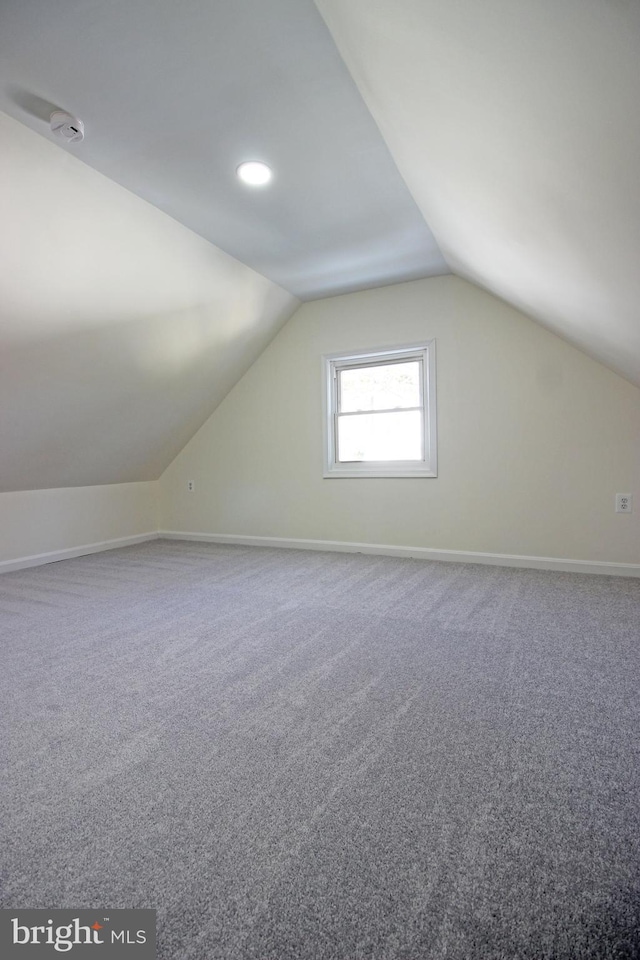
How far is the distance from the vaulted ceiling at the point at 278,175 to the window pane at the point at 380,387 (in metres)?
0.76

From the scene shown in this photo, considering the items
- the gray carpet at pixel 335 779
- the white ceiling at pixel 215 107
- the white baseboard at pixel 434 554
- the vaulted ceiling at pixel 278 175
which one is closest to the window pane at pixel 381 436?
the white baseboard at pixel 434 554

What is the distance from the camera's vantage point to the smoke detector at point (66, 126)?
194cm

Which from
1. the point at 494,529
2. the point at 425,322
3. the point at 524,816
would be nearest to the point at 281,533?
the point at 494,529

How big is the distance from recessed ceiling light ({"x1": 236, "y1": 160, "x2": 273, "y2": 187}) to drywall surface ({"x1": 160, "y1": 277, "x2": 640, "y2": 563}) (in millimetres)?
1835

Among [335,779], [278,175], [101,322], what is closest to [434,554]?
[335,779]

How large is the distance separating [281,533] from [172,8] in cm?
376

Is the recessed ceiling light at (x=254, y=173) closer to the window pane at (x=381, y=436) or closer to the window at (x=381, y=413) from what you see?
the window at (x=381, y=413)

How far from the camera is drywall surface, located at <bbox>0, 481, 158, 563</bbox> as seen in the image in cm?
393

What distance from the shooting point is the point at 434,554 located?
3932 millimetres

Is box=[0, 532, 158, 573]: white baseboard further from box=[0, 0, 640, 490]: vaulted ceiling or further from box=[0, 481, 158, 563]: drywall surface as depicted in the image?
box=[0, 0, 640, 490]: vaulted ceiling

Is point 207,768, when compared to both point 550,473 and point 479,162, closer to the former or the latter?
point 479,162

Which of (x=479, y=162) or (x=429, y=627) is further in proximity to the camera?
(x=429, y=627)

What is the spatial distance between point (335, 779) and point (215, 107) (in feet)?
8.38

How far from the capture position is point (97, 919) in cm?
91
